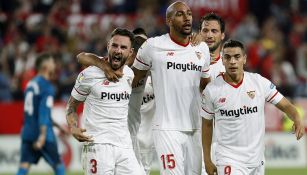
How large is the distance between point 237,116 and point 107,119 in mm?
1407

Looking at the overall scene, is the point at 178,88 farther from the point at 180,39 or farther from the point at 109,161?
the point at 109,161

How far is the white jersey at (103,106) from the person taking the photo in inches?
364

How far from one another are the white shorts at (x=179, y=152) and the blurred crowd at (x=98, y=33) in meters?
9.94

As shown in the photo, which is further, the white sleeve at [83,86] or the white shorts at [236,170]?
the white sleeve at [83,86]

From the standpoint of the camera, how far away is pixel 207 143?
9336 mm

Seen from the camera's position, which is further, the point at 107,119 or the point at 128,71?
the point at 128,71

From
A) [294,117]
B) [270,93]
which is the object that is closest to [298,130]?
[294,117]

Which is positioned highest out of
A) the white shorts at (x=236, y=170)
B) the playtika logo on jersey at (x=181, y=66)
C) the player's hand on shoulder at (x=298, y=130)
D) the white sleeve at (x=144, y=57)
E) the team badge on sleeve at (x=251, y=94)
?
the white sleeve at (x=144, y=57)

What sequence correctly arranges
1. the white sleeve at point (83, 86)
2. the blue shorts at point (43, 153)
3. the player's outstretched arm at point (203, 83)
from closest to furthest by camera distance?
the white sleeve at point (83, 86) → the player's outstretched arm at point (203, 83) → the blue shorts at point (43, 153)

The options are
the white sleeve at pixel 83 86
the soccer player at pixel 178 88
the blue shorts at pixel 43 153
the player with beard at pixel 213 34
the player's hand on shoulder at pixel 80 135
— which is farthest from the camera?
the blue shorts at pixel 43 153

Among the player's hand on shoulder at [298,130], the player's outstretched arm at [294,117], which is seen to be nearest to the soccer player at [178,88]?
the player's outstretched arm at [294,117]

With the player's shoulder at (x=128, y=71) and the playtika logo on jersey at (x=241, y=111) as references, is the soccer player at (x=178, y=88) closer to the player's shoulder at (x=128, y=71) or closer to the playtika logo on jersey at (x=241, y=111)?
the player's shoulder at (x=128, y=71)

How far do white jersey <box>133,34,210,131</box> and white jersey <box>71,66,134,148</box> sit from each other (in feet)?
1.57

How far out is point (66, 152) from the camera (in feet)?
59.7
